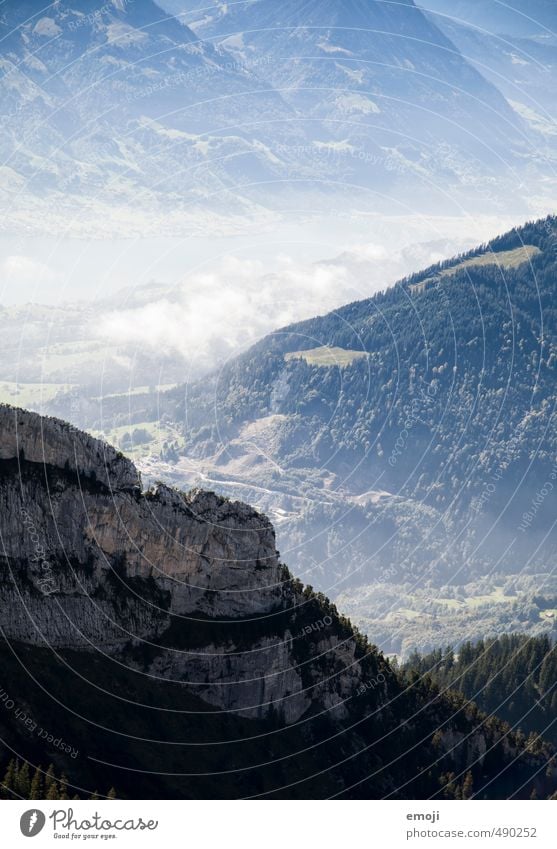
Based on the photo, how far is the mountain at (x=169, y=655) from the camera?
5438 inches

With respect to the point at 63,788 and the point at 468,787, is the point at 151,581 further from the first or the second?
the point at 468,787

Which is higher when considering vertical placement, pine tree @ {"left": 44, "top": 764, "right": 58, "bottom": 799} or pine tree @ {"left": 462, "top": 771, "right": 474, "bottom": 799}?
pine tree @ {"left": 44, "top": 764, "right": 58, "bottom": 799}

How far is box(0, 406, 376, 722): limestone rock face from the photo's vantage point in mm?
A: 140375

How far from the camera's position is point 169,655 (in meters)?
150

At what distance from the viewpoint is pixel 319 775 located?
504ft

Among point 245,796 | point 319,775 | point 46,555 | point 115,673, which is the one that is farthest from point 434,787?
point 46,555

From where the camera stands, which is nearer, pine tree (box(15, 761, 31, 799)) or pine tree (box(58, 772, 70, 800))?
pine tree (box(15, 761, 31, 799))

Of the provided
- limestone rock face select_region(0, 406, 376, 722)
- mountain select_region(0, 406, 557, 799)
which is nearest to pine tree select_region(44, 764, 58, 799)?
mountain select_region(0, 406, 557, 799)

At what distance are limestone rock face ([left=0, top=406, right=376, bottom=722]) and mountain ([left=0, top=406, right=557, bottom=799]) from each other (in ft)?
0.58

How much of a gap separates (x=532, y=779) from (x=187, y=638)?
57418mm

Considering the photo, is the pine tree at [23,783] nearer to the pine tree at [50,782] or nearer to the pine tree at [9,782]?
the pine tree at [9,782]

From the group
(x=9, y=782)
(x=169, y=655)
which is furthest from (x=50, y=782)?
(x=169, y=655)

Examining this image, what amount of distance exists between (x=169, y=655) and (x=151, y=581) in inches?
307

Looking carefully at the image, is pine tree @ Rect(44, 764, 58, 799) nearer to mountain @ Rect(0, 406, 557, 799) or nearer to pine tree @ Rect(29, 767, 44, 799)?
pine tree @ Rect(29, 767, 44, 799)
